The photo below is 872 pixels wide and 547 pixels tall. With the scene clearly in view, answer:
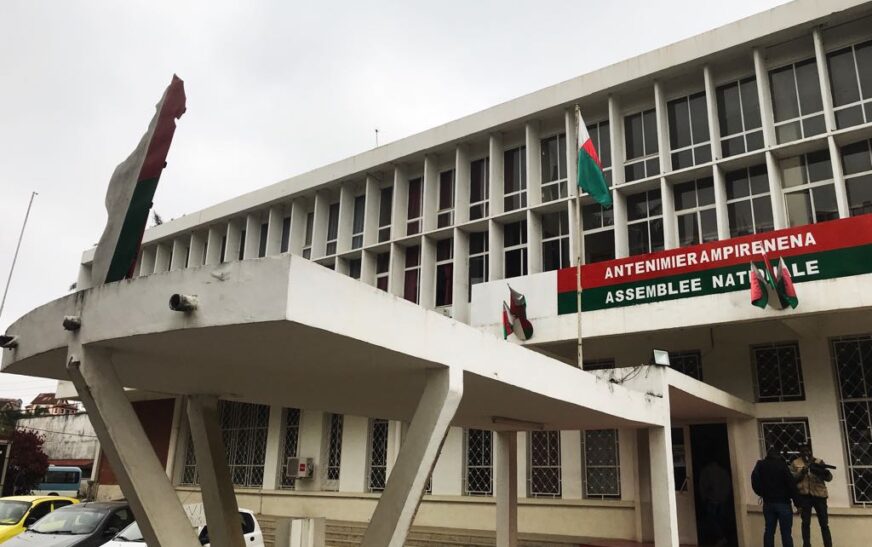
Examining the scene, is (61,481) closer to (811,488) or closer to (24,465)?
(24,465)

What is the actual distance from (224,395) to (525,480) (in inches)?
388

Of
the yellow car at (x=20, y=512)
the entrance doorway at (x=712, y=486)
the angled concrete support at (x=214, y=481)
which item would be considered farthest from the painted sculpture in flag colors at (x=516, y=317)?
the yellow car at (x=20, y=512)

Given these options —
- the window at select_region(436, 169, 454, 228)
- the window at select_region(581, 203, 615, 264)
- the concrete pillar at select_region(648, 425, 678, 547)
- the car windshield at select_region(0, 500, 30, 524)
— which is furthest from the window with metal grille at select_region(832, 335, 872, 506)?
the car windshield at select_region(0, 500, 30, 524)

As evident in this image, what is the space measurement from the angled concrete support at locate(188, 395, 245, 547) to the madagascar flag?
1.56 m

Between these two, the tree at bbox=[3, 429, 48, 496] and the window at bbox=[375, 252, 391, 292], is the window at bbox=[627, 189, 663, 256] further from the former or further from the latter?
the tree at bbox=[3, 429, 48, 496]

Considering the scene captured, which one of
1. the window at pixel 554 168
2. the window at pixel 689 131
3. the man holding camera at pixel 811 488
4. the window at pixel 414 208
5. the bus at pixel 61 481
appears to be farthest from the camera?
the bus at pixel 61 481

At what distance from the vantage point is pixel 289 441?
66.5ft

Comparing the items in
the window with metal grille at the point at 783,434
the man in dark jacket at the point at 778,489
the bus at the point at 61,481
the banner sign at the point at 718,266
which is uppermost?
the banner sign at the point at 718,266

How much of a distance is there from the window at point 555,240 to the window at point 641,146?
5.87 ft

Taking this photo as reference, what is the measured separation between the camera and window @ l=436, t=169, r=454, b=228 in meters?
18.1

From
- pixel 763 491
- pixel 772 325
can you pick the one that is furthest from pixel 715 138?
pixel 763 491

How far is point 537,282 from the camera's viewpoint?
1439 cm

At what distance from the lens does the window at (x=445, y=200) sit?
59.5 ft

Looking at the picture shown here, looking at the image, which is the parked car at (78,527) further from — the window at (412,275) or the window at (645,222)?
the window at (645,222)
